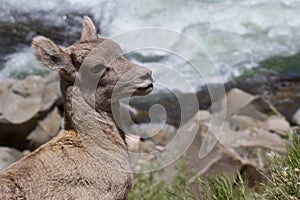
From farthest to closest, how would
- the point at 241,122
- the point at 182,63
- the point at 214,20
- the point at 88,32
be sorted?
1. the point at 214,20
2. the point at 182,63
3. the point at 241,122
4. the point at 88,32

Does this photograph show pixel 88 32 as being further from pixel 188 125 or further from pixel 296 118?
pixel 296 118

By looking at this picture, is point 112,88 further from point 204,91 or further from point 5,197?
point 204,91

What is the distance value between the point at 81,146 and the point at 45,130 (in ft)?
11.9

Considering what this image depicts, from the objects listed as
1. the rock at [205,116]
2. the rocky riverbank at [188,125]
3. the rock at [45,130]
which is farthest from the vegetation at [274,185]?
the rock at [205,116]

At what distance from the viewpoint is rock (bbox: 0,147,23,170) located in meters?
5.87

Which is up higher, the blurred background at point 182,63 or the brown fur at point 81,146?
the brown fur at point 81,146

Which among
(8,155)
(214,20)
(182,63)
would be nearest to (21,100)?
(8,155)

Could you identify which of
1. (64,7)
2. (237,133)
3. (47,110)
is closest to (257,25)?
(64,7)

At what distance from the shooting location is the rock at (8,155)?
5873mm

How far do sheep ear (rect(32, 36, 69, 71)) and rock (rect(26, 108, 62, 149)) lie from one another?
12.1ft

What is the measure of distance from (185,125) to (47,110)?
1.28 metres

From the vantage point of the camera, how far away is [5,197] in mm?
2713

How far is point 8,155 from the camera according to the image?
6137 millimetres

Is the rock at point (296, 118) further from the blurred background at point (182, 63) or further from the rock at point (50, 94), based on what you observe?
the rock at point (50, 94)
